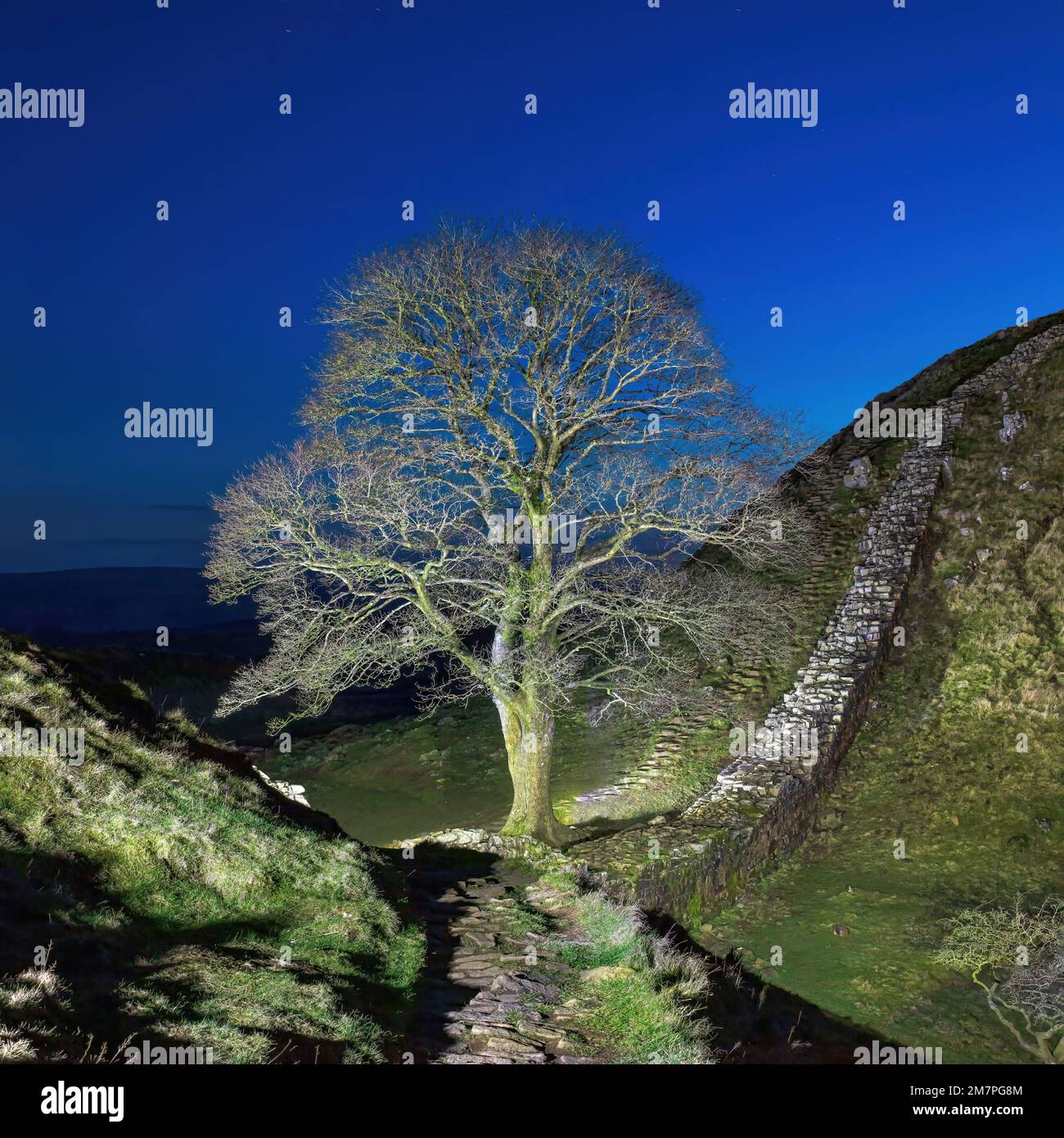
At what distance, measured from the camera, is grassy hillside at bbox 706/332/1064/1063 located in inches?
536

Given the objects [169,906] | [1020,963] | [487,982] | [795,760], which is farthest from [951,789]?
[169,906]

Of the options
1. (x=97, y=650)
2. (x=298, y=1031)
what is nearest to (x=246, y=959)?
(x=298, y=1031)

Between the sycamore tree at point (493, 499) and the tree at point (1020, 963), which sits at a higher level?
the sycamore tree at point (493, 499)

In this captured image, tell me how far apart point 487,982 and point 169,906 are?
3977mm

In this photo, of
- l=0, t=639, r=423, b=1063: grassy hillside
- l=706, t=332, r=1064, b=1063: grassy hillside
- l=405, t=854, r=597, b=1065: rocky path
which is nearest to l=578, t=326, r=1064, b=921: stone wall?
l=706, t=332, r=1064, b=1063: grassy hillside

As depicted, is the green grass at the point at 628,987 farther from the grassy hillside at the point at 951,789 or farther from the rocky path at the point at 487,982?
the grassy hillside at the point at 951,789

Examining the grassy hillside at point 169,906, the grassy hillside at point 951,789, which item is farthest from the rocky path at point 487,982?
the grassy hillside at point 951,789

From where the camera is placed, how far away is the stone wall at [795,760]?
51.3 feet

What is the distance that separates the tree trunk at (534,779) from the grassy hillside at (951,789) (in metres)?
4.00

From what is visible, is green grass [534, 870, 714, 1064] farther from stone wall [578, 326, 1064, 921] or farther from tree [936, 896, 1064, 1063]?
tree [936, 896, 1064, 1063]

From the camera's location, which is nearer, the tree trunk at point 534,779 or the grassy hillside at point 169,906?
the grassy hillside at point 169,906

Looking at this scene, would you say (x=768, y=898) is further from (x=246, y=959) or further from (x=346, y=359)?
(x=346, y=359)

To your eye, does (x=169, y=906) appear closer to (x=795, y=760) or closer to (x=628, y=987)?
(x=628, y=987)

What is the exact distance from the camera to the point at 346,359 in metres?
17.5
